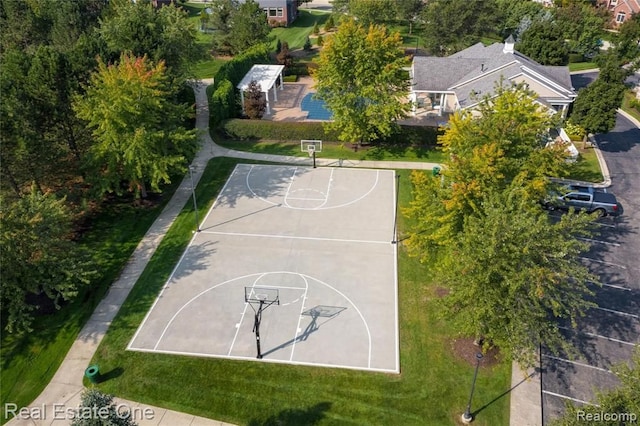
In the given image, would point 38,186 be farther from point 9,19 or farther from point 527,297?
point 9,19

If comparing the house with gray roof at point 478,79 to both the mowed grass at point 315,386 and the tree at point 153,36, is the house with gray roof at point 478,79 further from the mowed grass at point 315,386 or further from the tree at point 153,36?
the mowed grass at point 315,386

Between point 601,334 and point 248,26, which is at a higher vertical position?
point 248,26

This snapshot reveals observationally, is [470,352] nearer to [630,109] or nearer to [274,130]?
[274,130]

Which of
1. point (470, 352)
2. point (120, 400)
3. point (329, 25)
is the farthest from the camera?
point (329, 25)

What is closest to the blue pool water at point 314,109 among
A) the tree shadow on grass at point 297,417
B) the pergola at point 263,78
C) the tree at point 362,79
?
the pergola at point 263,78

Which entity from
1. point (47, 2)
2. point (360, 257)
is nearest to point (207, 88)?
point (47, 2)

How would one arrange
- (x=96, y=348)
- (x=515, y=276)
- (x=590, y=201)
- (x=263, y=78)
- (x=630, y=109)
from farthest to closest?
1. (x=263, y=78)
2. (x=630, y=109)
3. (x=590, y=201)
4. (x=96, y=348)
5. (x=515, y=276)

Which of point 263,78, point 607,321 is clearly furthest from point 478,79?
point 607,321
